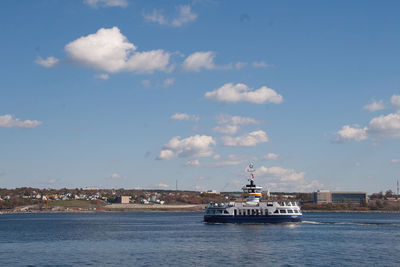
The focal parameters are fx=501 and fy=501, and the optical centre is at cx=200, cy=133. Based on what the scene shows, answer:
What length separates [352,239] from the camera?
290ft

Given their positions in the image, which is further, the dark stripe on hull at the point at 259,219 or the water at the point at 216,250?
the dark stripe on hull at the point at 259,219

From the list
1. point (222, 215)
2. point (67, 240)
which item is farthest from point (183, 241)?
point (222, 215)

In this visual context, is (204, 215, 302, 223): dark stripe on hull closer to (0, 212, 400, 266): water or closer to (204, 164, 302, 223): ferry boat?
(204, 164, 302, 223): ferry boat

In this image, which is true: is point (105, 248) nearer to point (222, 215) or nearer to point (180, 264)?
point (180, 264)

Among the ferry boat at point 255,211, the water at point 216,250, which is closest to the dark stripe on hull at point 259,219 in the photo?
the ferry boat at point 255,211

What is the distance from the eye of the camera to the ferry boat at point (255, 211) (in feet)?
391

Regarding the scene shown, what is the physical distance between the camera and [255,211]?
120 m

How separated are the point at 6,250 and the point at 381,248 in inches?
2193

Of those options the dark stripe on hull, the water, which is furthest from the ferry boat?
the water

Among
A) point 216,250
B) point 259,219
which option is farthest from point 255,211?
point 216,250

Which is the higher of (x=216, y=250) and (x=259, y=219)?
(x=259, y=219)

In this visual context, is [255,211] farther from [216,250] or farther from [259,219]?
[216,250]

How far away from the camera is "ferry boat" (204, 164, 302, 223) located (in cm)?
11925

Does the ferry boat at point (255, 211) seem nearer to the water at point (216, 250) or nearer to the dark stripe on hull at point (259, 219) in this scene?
the dark stripe on hull at point (259, 219)
